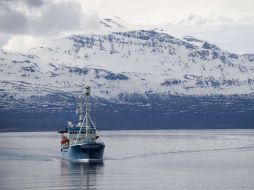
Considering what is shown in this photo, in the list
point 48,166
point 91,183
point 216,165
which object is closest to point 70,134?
point 48,166

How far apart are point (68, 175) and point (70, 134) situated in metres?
33.5

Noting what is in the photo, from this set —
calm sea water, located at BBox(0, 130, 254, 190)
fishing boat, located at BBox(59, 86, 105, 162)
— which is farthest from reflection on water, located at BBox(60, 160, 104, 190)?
fishing boat, located at BBox(59, 86, 105, 162)

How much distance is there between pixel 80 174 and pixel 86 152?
66.2 feet

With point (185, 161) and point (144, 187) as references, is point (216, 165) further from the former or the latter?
point (144, 187)

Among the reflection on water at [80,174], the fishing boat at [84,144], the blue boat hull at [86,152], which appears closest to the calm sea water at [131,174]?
the reflection on water at [80,174]

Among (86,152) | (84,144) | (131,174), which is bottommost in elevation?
(131,174)

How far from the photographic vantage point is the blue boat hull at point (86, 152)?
17288 cm

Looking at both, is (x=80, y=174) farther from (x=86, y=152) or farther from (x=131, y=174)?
(x=86, y=152)

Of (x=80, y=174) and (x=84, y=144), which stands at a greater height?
(x=84, y=144)

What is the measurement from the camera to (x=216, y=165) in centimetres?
17525

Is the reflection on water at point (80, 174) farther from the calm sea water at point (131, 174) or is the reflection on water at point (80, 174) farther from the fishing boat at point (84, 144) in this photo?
the fishing boat at point (84, 144)

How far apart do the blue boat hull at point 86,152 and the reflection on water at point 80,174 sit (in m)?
2.07

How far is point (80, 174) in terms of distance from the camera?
15425 centimetres

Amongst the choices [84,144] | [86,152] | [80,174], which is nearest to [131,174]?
[80,174]
